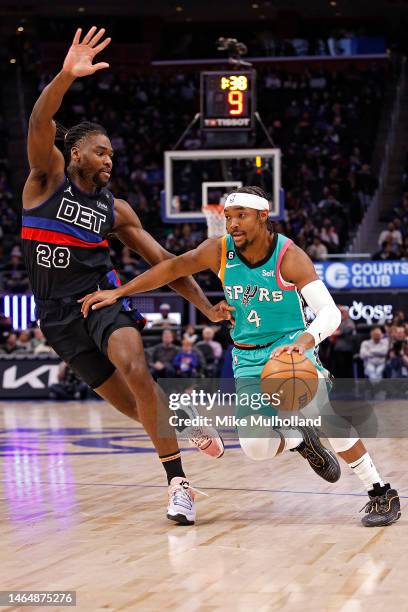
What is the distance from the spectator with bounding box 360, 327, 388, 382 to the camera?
16156 millimetres

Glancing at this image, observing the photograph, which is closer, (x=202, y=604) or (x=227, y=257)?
(x=202, y=604)

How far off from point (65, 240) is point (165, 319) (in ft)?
39.1

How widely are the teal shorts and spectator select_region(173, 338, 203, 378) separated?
9762 millimetres

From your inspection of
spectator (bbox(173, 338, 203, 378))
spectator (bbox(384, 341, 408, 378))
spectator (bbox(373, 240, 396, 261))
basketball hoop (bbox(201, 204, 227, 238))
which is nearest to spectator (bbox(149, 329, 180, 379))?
spectator (bbox(173, 338, 203, 378))

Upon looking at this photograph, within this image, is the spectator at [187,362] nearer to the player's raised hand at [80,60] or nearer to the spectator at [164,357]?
the spectator at [164,357]

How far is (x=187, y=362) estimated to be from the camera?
15.9 meters

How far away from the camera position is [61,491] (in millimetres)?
7215

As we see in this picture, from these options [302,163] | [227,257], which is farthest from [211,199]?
[227,257]

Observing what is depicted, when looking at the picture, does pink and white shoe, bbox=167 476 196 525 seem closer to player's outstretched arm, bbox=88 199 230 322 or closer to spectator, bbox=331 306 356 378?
player's outstretched arm, bbox=88 199 230 322

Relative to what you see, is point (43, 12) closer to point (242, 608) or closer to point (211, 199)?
point (211, 199)

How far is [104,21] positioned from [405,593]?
29648 millimetres

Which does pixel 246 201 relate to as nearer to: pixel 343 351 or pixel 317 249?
pixel 343 351

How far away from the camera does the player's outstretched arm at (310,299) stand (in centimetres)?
554

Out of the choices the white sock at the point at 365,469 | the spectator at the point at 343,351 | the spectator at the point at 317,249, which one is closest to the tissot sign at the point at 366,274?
the spectator at the point at 317,249
